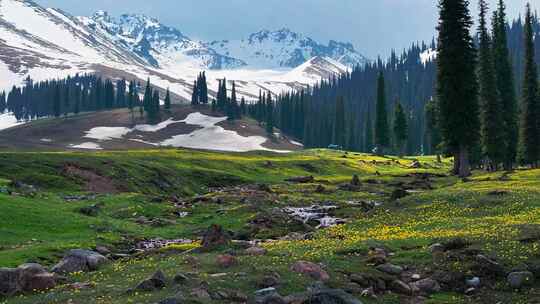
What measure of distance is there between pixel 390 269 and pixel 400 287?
1983 millimetres

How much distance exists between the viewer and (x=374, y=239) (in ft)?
110

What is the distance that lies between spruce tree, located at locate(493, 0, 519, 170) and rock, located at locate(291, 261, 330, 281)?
6707cm

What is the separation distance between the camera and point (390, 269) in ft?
85.4

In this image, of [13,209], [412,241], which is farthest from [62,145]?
[412,241]

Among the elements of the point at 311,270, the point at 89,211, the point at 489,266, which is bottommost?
the point at 89,211

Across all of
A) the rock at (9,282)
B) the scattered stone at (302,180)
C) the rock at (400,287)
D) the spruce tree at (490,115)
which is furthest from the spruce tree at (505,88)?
the rock at (9,282)

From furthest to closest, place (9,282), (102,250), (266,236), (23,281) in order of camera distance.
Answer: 1. (266,236)
2. (102,250)
3. (23,281)
4. (9,282)

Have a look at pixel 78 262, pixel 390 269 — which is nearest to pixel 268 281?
pixel 390 269

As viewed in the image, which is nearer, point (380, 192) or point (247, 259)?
point (247, 259)

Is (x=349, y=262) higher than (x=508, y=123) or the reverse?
the reverse

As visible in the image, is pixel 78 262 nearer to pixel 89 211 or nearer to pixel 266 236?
pixel 266 236

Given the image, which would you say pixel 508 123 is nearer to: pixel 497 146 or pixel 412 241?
pixel 497 146

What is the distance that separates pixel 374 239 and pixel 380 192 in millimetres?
42916

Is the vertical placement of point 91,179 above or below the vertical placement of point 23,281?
above
